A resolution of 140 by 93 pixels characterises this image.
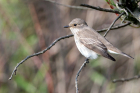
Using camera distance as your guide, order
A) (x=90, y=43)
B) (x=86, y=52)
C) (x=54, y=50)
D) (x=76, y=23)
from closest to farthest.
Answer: (x=86, y=52) < (x=90, y=43) < (x=76, y=23) < (x=54, y=50)

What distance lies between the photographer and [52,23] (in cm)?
535

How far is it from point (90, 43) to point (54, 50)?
2.09m

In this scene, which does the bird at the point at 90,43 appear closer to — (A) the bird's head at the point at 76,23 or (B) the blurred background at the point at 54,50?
(A) the bird's head at the point at 76,23

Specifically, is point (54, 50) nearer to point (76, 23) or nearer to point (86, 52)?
point (76, 23)

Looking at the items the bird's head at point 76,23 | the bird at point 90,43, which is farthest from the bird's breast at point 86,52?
the bird's head at point 76,23

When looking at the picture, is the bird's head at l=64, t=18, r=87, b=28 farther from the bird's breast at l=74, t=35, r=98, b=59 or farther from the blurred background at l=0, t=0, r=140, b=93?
the blurred background at l=0, t=0, r=140, b=93

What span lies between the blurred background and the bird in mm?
1502

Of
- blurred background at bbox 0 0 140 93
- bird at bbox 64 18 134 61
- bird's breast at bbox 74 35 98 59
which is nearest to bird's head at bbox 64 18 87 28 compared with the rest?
bird at bbox 64 18 134 61

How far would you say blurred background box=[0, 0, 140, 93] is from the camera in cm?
498

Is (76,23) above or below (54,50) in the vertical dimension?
below

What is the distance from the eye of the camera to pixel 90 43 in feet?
10.9

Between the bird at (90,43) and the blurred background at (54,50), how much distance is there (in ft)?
4.93

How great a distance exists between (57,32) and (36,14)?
70cm

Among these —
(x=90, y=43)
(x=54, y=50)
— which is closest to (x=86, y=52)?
(x=90, y=43)
